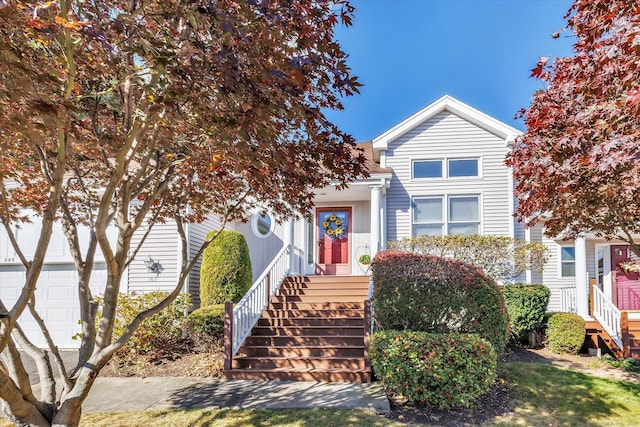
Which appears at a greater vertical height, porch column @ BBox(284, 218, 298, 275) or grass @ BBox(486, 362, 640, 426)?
porch column @ BBox(284, 218, 298, 275)

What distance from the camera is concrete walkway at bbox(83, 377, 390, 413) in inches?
228

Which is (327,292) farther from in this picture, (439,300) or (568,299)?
(568,299)

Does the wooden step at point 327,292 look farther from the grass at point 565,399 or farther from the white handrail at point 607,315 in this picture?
the white handrail at point 607,315

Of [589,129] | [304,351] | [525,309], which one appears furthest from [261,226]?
[589,129]

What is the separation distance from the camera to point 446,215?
1188 centimetres

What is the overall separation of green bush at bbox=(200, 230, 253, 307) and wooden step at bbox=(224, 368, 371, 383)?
110 inches

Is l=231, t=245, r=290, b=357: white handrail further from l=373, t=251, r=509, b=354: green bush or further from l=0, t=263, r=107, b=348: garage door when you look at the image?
l=0, t=263, r=107, b=348: garage door

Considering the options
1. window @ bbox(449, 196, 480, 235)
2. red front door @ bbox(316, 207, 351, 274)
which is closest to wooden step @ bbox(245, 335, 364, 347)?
red front door @ bbox(316, 207, 351, 274)

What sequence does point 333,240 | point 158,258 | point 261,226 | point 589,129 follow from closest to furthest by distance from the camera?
point 589,129
point 158,258
point 333,240
point 261,226

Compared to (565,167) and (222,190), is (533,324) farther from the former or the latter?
(222,190)

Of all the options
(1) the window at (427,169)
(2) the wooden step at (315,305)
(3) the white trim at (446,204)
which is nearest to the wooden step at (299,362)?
(2) the wooden step at (315,305)

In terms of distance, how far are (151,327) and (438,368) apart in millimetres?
5590

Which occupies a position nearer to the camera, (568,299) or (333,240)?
(568,299)

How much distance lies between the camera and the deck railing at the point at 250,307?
23.9 ft
